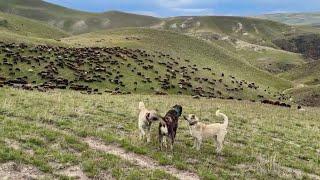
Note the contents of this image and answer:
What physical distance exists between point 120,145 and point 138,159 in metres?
1.75

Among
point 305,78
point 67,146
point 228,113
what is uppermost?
point 67,146

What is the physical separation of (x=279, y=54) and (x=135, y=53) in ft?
363

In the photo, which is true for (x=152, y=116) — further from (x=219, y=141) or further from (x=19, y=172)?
(x=19, y=172)

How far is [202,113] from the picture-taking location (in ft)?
A: 114

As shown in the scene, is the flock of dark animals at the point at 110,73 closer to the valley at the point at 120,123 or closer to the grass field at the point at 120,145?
the valley at the point at 120,123

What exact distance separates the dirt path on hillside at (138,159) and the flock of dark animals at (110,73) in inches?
849

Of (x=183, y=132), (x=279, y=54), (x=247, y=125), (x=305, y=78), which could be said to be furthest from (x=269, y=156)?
(x=279, y=54)

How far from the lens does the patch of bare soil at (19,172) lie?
50.4 ft

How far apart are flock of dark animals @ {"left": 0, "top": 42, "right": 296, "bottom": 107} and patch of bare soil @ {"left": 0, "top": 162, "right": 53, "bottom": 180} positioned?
79.4 feet

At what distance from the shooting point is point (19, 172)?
15.7m

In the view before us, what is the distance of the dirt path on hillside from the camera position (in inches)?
690

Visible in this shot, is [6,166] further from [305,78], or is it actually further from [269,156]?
[305,78]

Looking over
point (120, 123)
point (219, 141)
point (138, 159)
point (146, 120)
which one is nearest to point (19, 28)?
point (120, 123)

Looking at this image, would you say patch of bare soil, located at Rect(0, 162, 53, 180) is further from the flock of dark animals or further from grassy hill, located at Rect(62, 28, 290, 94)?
grassy hill, located at Rect(62, 28, 290, 94)
